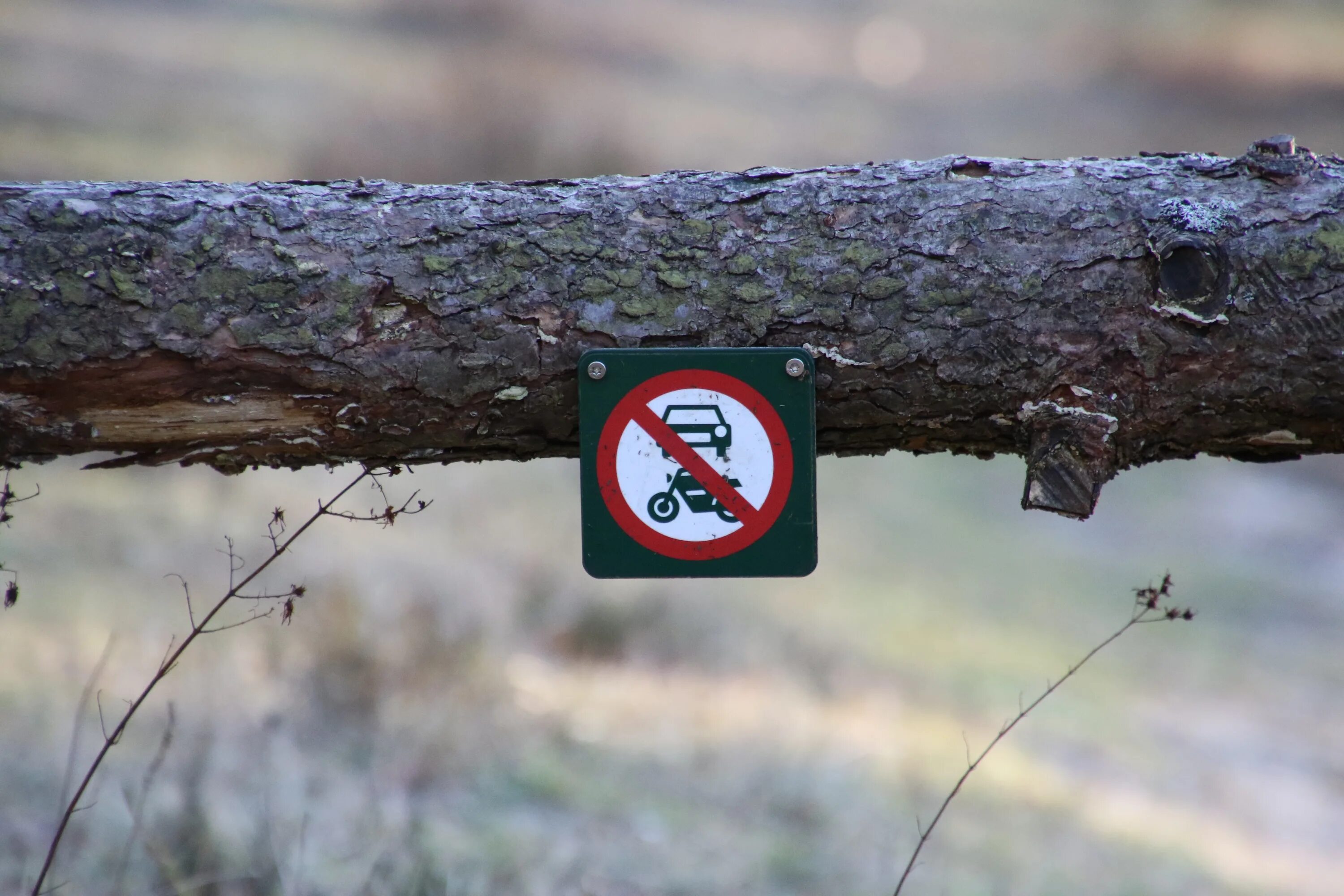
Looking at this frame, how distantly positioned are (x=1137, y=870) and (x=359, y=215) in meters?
3.09

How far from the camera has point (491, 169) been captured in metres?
6.48

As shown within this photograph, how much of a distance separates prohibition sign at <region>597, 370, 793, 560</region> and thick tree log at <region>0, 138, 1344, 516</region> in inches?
3.1

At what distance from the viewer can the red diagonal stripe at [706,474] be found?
1579 mm

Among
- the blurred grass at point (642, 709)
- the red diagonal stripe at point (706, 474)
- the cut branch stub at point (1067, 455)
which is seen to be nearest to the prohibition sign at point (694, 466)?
the red diagonal stripe at point (706, 474)

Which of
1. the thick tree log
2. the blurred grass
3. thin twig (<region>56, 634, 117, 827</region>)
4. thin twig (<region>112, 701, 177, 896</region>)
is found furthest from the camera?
the blurred grass

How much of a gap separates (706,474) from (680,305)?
264 mm

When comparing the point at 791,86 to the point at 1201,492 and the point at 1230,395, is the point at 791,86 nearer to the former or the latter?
the point at 1201,492

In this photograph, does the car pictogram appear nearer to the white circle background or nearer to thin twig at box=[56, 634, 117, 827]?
the white circle background

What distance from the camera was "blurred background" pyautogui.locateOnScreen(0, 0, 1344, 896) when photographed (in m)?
3.08

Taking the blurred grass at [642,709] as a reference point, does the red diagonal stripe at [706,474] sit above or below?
above

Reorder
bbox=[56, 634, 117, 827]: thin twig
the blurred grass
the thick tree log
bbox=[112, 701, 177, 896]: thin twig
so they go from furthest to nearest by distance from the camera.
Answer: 1. the blurred grass
2. bbox=[56, 634, 117, 827]: thin twig
3. bbox=[112, 701, 177, 896]: thin twig
4. the thick tree log

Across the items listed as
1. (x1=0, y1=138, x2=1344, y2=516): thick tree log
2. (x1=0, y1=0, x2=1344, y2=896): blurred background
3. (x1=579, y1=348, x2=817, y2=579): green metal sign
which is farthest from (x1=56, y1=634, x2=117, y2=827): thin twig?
(x1=579, y1=348, x2=817, y2=579): green metal sign

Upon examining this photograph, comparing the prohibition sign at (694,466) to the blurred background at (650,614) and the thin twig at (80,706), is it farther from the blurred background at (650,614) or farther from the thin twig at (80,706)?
the thin twig at (80,706)

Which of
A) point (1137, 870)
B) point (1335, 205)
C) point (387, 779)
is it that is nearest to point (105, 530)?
point (387, 779)
